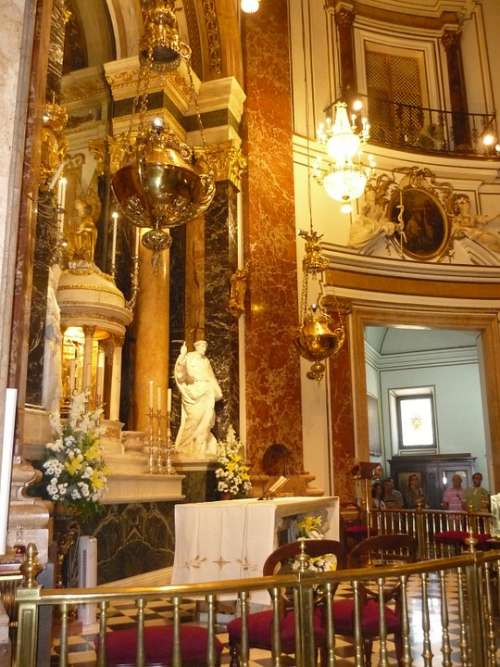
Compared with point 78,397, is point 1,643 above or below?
below

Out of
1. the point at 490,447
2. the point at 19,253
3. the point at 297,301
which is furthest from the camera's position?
the point at 490,447

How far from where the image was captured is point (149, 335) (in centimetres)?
865

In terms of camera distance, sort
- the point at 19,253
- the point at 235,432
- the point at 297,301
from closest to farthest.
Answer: the point at 19,253, the point at 235,432, the point at 297,301

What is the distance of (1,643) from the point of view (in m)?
2.90

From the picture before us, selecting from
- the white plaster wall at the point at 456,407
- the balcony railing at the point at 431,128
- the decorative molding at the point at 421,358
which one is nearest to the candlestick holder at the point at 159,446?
the balcony railing at the point at 431,128

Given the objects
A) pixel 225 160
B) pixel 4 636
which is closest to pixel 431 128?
pixel 225 160

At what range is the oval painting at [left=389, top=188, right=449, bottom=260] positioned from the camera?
1235cm

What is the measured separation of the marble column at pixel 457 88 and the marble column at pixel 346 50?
1990 millimetres

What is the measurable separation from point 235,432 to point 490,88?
8.82m

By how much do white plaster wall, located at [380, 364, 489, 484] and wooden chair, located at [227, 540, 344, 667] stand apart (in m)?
12.7

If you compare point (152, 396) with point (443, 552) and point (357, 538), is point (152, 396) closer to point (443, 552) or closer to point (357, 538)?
point (357, 538)

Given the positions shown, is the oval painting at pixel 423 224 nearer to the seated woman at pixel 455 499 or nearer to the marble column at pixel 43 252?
the seated woman at pixel 455 499

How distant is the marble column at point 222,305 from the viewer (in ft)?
30.1

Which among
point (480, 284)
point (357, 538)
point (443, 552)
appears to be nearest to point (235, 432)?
point (357, 538)
